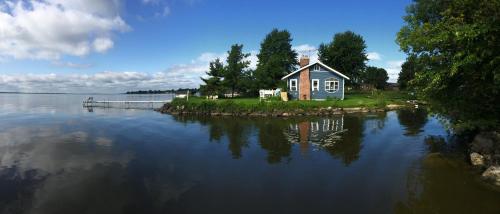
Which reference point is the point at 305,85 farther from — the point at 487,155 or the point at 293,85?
the point at 487,155

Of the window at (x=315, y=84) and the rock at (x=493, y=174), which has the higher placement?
the window at (x=315, y=84)

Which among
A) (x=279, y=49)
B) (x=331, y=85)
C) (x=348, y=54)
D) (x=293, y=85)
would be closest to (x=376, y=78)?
(x=348, y=54)

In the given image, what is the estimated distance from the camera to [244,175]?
11.6 meters

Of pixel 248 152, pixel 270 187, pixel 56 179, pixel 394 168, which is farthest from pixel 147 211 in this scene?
pixel 394 168

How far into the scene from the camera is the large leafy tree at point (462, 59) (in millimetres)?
10516

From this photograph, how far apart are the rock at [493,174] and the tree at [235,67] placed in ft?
125

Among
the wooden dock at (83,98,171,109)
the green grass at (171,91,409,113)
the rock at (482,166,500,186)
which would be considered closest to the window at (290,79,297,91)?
the green grass at (171,91,409,113)

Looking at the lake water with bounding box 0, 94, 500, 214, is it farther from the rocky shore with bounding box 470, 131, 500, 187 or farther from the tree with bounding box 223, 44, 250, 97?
the tree with bounding box 223, 44, 250, 97

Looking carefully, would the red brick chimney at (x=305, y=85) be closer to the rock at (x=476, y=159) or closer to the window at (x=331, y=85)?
the window at (x=331, y=85)

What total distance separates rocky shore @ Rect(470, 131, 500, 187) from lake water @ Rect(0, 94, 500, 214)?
0.48 m

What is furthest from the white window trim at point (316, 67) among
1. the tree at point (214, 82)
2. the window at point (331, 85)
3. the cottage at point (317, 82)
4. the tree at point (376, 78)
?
the tree at point (376, 78)

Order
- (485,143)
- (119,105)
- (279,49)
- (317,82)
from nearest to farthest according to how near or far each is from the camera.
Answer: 1. (485,143)
2. (317,82)
3. (119,105)
4. (279,49)

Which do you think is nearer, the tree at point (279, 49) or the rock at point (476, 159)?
the rock at point (476, 159)

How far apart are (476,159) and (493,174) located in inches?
73.4
